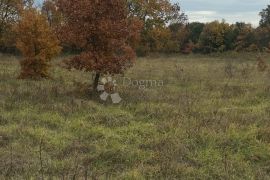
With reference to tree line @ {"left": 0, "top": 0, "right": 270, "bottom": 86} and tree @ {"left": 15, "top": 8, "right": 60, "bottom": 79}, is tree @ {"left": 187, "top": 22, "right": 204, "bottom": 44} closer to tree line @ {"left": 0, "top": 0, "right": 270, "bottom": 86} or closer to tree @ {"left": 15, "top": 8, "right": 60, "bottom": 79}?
tree line @ {"left": 0, "top": 0, "right": 270, "bottom": 86}

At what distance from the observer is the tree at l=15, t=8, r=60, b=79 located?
19.9m

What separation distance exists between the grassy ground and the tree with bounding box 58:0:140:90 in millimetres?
1184

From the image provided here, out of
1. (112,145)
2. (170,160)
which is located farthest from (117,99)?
(170,160)

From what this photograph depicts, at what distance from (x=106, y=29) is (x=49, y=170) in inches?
324

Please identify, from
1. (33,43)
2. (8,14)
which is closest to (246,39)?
(8,14)

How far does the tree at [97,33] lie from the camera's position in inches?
621

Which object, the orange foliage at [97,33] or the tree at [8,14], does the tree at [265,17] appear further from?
the orange foliage at [97,33]

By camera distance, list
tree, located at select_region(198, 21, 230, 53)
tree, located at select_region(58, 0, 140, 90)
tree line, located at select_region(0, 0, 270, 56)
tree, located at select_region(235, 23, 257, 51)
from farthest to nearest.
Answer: tree, located at select_region(198, 21, 230, 53) → tree, located at select_region(235, 23, 257, 51) → tree line, located at select_region(0, 0, 270, 56) → tree, located at select_region(58, 0, 140, 90)

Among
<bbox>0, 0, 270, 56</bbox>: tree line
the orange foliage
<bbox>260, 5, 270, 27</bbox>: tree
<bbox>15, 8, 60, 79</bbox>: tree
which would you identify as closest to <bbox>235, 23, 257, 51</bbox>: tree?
<bbox>0, 0, 270, 56</bbox>: tree line

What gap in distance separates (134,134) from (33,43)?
10416 mm

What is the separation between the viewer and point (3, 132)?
10.7 m

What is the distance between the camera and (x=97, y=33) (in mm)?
15953

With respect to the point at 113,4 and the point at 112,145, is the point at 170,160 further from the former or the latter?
the point at 113,4

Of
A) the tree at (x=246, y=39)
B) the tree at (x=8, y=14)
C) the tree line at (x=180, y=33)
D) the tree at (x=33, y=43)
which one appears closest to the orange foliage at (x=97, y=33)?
the tree at (x=33, y=43)
